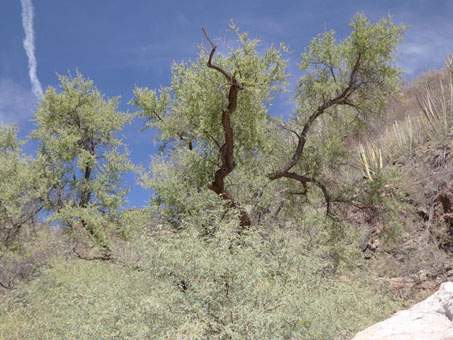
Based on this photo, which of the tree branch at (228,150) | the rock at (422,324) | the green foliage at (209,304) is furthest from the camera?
the tree branch at (228,150)

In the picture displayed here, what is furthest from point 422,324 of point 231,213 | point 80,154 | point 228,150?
point 80,154

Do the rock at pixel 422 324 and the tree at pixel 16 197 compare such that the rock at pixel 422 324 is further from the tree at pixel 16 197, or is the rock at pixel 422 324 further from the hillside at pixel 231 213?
the tree at pixel 16 197

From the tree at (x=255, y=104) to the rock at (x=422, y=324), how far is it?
6.12 metres

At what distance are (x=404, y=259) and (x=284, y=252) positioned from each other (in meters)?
9.72

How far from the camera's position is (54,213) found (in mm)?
15203

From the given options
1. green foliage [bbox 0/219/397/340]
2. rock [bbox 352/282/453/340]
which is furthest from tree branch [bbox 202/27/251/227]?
rock [bbox 352/282/453/340]

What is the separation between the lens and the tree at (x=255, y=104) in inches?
452

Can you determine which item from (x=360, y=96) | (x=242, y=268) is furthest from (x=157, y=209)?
(x=360, y=96)

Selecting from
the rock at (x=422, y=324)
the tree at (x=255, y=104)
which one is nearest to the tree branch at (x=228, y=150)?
the tree at (x=255, y=104)

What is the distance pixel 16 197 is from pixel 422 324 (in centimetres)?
1601

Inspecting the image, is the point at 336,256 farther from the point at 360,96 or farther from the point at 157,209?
the point at 157,209

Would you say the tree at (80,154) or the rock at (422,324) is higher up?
the tree at (80,154)

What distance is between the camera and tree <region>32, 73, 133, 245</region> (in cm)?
1583

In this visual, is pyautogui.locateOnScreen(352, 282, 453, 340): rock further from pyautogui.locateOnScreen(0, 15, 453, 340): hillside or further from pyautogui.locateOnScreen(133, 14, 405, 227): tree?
pyautogui.locateOnScreen(133, 14, 405, 227): tree
